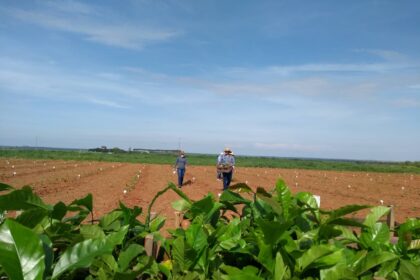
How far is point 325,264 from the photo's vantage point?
1.20 m

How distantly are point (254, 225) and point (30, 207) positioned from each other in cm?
81

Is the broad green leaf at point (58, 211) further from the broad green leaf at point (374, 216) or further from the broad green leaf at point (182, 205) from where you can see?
the broad green leaf at point (374, 216)

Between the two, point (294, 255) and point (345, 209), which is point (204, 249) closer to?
point (294, 255)

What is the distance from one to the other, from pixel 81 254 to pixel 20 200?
272 millimetres

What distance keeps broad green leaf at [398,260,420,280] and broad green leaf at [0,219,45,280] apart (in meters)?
1.01

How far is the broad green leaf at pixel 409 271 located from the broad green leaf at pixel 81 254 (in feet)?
2.82

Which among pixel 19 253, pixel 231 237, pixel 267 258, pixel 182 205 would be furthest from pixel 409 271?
pixel 19 253

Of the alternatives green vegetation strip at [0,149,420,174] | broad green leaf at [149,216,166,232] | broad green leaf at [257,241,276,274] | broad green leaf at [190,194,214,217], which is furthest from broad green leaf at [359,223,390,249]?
green vegetation strip at [0,149,420,174]

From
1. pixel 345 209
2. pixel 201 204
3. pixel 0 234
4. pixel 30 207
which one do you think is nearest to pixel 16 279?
pixel 0 234

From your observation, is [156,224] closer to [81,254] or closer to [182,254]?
[182,254]

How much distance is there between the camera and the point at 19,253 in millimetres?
873

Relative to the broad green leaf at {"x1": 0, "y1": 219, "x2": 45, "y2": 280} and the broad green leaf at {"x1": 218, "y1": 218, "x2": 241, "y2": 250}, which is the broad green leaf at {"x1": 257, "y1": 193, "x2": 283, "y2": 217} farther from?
the broad green leaf at {"x1": 0, "y1": 219, "x2": 45, "y2": 280}

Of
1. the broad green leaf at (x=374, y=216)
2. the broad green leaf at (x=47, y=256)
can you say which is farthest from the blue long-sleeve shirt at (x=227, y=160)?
the broad green leaf at (x=47, y=256)

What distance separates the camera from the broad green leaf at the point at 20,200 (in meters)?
1.10
